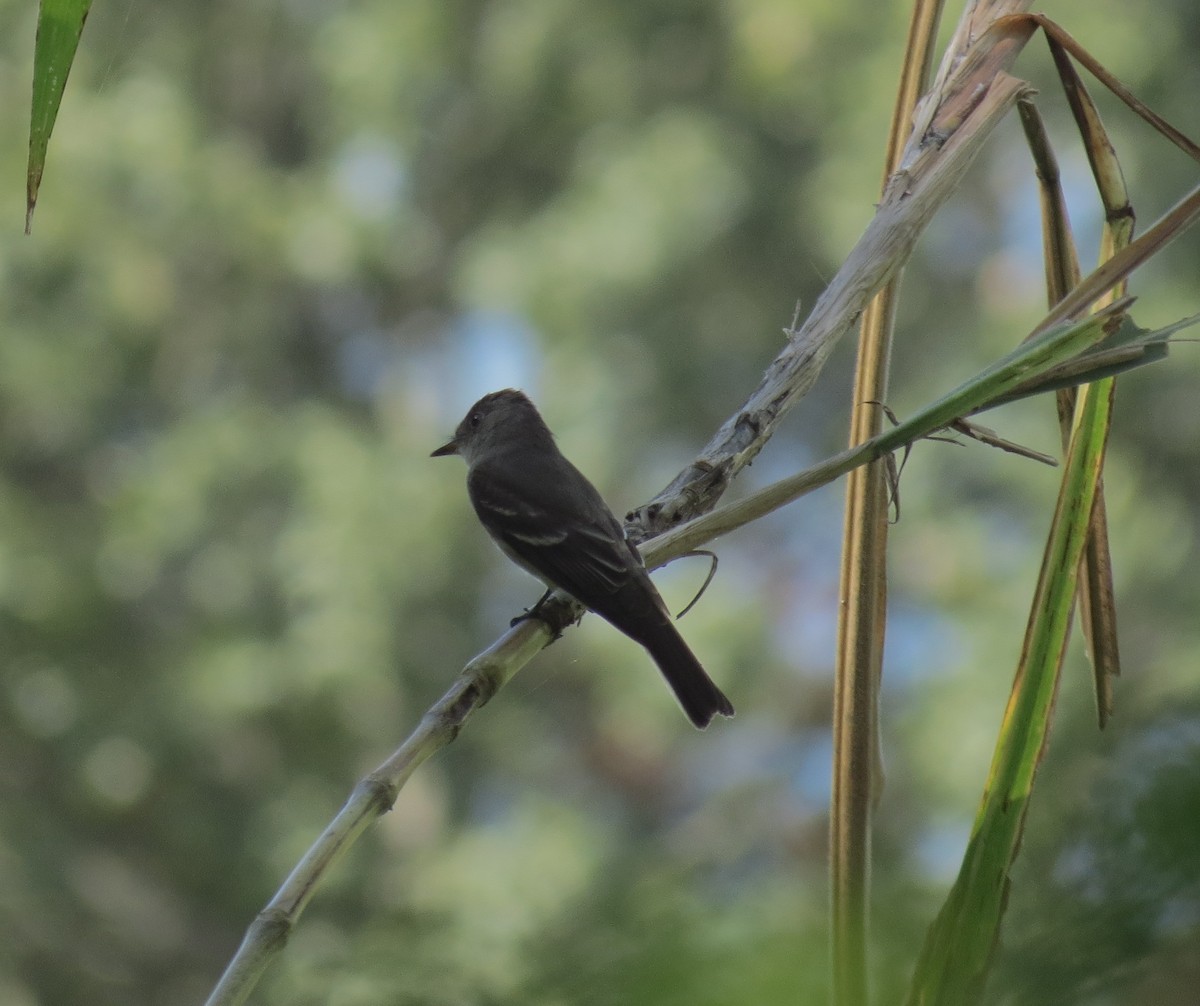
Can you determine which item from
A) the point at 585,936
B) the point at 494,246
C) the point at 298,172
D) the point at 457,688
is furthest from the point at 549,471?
the point at 298,172

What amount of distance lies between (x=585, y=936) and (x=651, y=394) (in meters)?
8.96

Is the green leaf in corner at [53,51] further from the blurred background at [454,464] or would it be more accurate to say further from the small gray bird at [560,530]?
the blurred background at [454,464]

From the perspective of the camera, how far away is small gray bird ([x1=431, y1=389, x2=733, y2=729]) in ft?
9.73

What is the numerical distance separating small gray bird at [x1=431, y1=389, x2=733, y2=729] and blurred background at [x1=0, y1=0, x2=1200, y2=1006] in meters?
3.15

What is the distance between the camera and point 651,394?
373 inches

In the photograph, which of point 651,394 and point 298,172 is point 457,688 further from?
point 298,172

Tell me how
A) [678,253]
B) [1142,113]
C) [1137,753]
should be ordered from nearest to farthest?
[1137,753]
[1142,113]
[678,253]

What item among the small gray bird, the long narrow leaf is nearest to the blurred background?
the small gray bird

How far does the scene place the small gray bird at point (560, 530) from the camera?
2967mm

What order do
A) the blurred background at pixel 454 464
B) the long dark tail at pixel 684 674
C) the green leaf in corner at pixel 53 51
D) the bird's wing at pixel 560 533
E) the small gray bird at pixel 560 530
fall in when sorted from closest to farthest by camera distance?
the green leaf in corner at pixel 53 51 < the long dark tail at pixel 684 674 < the small gray bird at pixel 560 530 < the bird's wing at pixel 560 533 < the blurred background at pixel 454 464

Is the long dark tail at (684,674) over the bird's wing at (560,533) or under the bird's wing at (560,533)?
under

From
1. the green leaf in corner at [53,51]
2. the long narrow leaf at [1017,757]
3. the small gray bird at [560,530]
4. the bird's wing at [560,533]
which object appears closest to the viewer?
the long narrow leaf at [1017,757]

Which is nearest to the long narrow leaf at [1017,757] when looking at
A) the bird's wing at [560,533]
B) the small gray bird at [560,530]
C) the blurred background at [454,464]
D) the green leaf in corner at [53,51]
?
the green leaf in corner at [53,51]

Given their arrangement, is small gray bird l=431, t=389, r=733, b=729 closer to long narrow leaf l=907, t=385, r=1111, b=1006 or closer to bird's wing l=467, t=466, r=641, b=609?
bird's wing l=467, t=466, r=641, b=609
